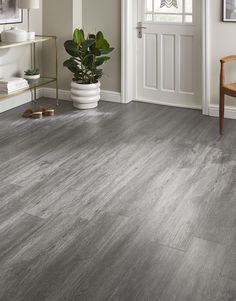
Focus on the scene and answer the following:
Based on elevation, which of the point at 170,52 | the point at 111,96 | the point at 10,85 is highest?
the point at 170,52

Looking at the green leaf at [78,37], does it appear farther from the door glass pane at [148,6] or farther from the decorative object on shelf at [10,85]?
the door glass pane at [148,6]

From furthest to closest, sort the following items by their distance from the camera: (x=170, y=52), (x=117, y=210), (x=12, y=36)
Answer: (x=170, y=52), (x=12, y=36), (x=117, y=210)

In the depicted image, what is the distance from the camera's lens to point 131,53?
5.52m

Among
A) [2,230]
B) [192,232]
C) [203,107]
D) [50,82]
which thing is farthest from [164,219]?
[50,82]

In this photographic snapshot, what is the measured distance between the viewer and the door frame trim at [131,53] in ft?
16.0

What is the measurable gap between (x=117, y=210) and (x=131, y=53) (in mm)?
2954

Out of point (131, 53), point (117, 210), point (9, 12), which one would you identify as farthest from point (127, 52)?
point (117, 210)

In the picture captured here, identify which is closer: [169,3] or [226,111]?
[226,111]

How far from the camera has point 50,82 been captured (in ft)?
18.2

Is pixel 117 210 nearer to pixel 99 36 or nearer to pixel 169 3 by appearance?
pixel 99 36

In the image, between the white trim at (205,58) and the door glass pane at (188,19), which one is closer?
the white trim at (205,58)

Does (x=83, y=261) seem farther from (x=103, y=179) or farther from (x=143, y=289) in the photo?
(x=103, y=179)

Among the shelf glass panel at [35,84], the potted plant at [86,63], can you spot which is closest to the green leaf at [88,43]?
the potted plant at [86,63]

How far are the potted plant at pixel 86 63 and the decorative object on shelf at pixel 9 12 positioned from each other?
0.65 m
